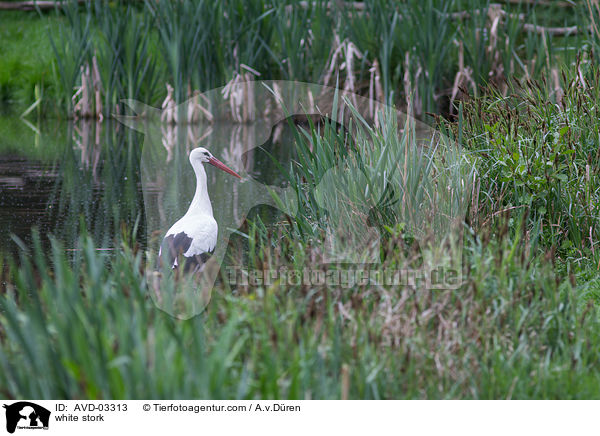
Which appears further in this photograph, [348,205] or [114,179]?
[114,179]

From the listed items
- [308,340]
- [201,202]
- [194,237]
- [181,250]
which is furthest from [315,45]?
[308,340]

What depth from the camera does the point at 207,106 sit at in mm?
11172

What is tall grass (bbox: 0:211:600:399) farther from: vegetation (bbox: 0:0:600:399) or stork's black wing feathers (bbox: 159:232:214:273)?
Result: stork's black wing feathers (bbox: 159:232:214:273)

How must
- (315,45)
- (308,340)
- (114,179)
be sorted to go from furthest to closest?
1. (315,45)
2. (114,179)
3. (308,340)

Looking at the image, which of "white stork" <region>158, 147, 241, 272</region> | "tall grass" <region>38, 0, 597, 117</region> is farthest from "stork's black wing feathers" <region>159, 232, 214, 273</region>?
"tall grass" <region>38, 0, 597, 117</region>

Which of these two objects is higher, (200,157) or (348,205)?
(200,157)

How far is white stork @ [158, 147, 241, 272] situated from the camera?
4.88 meters

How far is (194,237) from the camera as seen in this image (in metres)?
5.03

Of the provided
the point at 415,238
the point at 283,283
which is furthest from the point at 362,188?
the point at 283,283

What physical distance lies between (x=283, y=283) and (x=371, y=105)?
287 inches

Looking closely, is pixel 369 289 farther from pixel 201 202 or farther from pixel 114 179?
pixel 114 179
